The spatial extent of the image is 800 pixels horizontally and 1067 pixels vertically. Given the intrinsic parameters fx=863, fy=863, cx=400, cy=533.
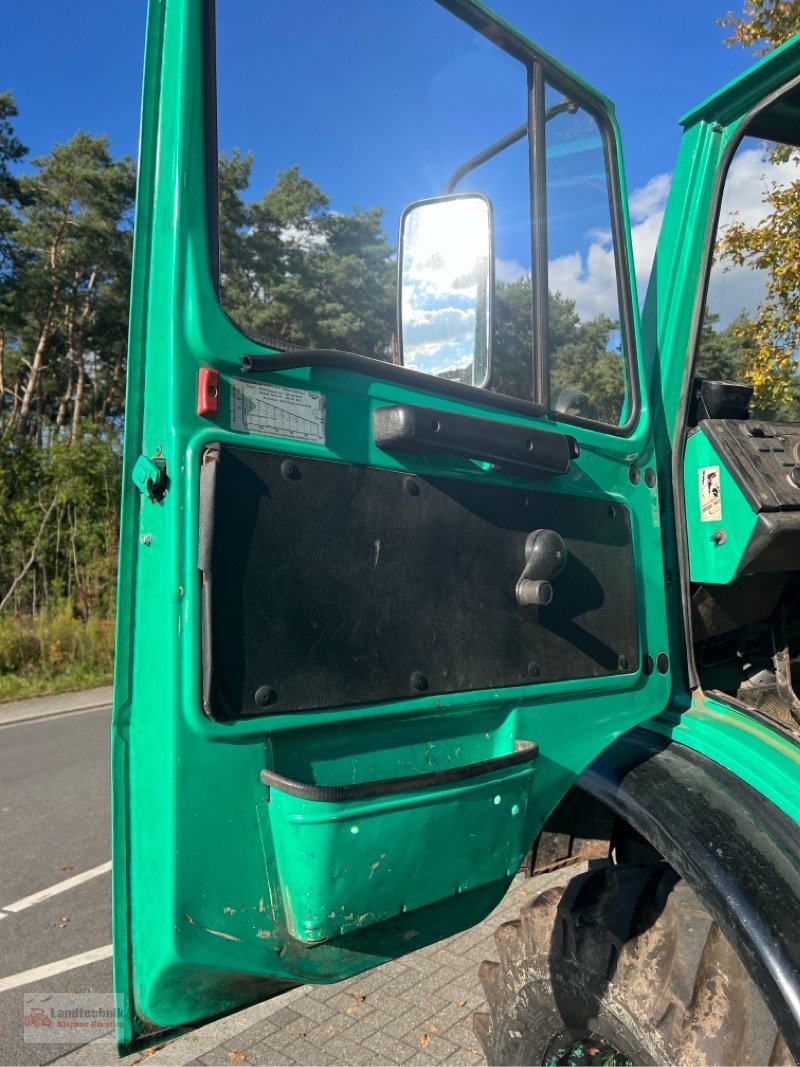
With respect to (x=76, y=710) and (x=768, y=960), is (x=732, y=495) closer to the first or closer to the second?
(x=768, y=960)

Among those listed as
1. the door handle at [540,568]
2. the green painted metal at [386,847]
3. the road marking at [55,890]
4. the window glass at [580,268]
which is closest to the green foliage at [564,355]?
the window glass at [580,268]

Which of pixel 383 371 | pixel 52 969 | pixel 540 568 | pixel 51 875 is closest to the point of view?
pixel 383 371

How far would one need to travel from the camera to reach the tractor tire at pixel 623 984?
154 centimetres

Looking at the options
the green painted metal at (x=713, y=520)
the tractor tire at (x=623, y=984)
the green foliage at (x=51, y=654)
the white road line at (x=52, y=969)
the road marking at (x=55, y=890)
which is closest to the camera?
the tractor tire at (x=623, y=984)

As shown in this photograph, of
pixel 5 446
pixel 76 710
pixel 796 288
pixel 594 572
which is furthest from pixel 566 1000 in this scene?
pixel 5 446

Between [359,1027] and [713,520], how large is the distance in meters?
2.36

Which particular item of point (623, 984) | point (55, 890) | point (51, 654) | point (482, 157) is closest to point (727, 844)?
point (623, 984)

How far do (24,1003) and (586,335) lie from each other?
3.40 metres

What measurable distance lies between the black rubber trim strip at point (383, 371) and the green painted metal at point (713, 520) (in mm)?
454

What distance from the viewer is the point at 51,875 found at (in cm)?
495

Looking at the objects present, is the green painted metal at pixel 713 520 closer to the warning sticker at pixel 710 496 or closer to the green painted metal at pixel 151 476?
the warning sticker at pixel 710 496

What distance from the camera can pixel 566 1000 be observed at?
1.85 metres

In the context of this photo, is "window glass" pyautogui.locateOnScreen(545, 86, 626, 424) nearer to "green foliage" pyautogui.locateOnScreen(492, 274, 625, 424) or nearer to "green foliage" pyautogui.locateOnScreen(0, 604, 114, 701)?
"green foliage" pyautogui.locateOnScreen(492, 274, 625, 424)

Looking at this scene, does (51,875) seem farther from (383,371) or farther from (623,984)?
(383,371)
